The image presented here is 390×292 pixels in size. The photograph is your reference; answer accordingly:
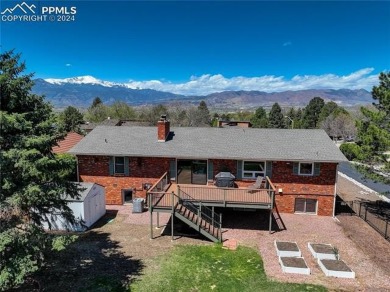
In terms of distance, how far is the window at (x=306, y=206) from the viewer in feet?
63.7

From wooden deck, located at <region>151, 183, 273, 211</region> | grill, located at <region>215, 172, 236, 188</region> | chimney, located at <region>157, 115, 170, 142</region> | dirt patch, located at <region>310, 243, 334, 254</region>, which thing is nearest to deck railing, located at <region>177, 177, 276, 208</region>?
wooden deck, located at <region>151, 183, 273, 211</region>

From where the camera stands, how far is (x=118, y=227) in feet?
55.8

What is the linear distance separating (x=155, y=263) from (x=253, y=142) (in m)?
10.9

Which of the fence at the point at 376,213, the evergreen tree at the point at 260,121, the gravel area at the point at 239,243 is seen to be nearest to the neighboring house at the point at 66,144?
the gravel area at the point at 239,243

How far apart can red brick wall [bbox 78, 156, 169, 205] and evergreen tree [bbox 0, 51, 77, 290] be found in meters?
9.63

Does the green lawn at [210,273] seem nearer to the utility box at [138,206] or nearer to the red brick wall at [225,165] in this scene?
the utility box at [138,206]

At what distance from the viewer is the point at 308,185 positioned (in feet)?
62.7

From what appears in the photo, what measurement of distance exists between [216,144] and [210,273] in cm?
985

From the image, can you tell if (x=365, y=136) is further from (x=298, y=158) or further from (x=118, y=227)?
(x=118, y=227)

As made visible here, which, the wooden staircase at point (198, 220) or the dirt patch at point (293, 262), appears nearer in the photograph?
the dirt patch at point (293, 262)

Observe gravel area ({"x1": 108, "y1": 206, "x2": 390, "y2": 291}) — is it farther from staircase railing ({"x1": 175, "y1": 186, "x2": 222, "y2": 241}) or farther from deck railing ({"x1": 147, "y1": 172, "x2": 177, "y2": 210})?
deck railing ({"x1": 147, "y1": 172, "x2": 177, "y2": 210})

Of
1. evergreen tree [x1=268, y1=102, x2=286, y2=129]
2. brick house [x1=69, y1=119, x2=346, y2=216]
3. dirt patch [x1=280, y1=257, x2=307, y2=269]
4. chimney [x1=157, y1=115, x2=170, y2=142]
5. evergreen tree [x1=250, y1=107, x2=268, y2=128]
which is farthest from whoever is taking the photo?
evergreen tree [x1=268, y1=102, x2=286, y2=129]

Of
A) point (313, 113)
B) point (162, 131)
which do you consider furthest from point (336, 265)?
point (313, 113)

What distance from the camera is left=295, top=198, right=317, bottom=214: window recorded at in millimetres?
19413
